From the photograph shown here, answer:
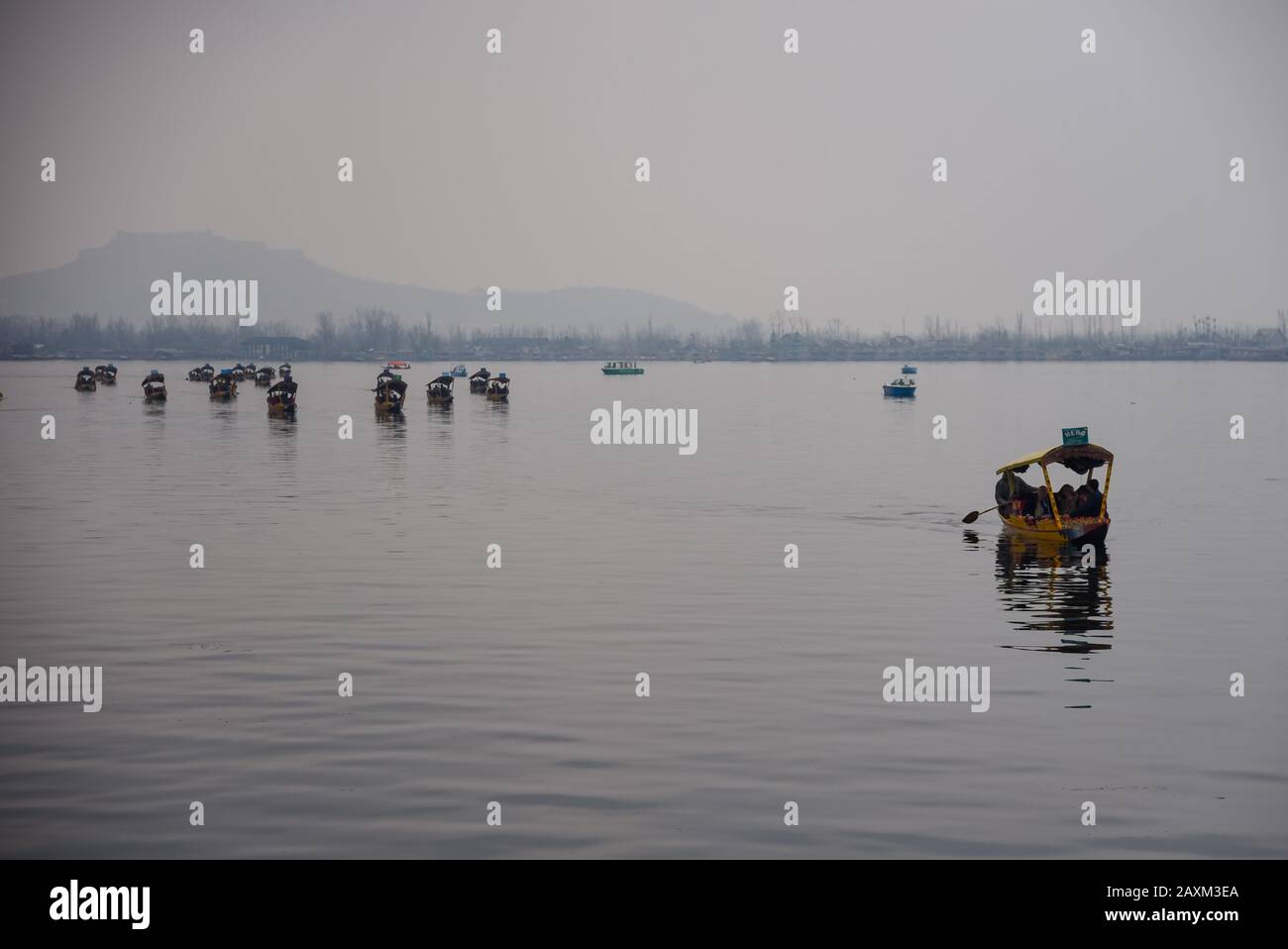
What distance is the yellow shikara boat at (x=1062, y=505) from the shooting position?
49.1 m

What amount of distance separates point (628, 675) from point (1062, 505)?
86.1ft

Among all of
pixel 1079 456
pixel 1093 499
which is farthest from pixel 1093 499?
pixel 1079 456

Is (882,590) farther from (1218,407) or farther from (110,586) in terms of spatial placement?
(1218,407)

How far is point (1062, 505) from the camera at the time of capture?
169ft

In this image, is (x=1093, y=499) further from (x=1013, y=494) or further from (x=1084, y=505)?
(x=1013, y=494)

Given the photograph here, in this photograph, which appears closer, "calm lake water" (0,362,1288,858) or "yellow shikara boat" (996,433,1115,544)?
"calm lake water" (0,362,1288,858)

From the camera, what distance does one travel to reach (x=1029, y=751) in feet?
77.9

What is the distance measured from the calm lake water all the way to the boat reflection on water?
7.3 inches

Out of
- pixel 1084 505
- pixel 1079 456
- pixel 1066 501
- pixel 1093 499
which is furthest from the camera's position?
pixel 1066 501

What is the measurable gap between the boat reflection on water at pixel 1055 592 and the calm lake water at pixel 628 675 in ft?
0.61

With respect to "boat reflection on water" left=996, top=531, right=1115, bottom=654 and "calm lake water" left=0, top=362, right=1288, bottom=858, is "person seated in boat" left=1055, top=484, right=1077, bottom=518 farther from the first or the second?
"calm lake water" left=0, top=362, right=1288, bottom=858

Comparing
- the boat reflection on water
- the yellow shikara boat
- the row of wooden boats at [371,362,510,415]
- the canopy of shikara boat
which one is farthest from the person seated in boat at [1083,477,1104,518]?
the row of wooden boats at [371,362,510,415]

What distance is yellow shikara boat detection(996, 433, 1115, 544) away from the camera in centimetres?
4912

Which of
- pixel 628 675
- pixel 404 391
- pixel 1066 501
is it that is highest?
pixel 404 391
